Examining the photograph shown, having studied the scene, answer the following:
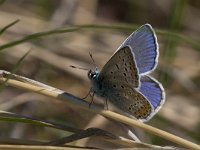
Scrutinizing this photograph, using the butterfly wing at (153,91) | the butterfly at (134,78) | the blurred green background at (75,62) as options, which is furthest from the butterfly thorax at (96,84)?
the blurred green background at (75,62)

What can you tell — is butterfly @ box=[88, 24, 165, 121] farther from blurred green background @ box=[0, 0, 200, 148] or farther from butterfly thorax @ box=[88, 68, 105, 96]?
blurred green background @ box=[0, 0, 200, 148]

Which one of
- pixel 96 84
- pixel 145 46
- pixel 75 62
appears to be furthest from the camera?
pixel 75 62

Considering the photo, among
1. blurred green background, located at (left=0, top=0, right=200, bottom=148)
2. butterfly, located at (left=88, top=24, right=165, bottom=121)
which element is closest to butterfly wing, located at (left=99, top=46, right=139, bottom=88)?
butterfly, located at (left=88, top=24, right=165, bottom=121)

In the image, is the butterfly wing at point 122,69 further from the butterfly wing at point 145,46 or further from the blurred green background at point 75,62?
the blurred green background at point 75,62

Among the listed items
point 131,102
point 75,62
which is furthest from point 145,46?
point 75,62

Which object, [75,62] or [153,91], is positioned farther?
[75,62]

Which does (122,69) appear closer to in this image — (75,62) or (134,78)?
(134,78)

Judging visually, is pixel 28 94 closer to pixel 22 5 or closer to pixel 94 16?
pixel 22 5
